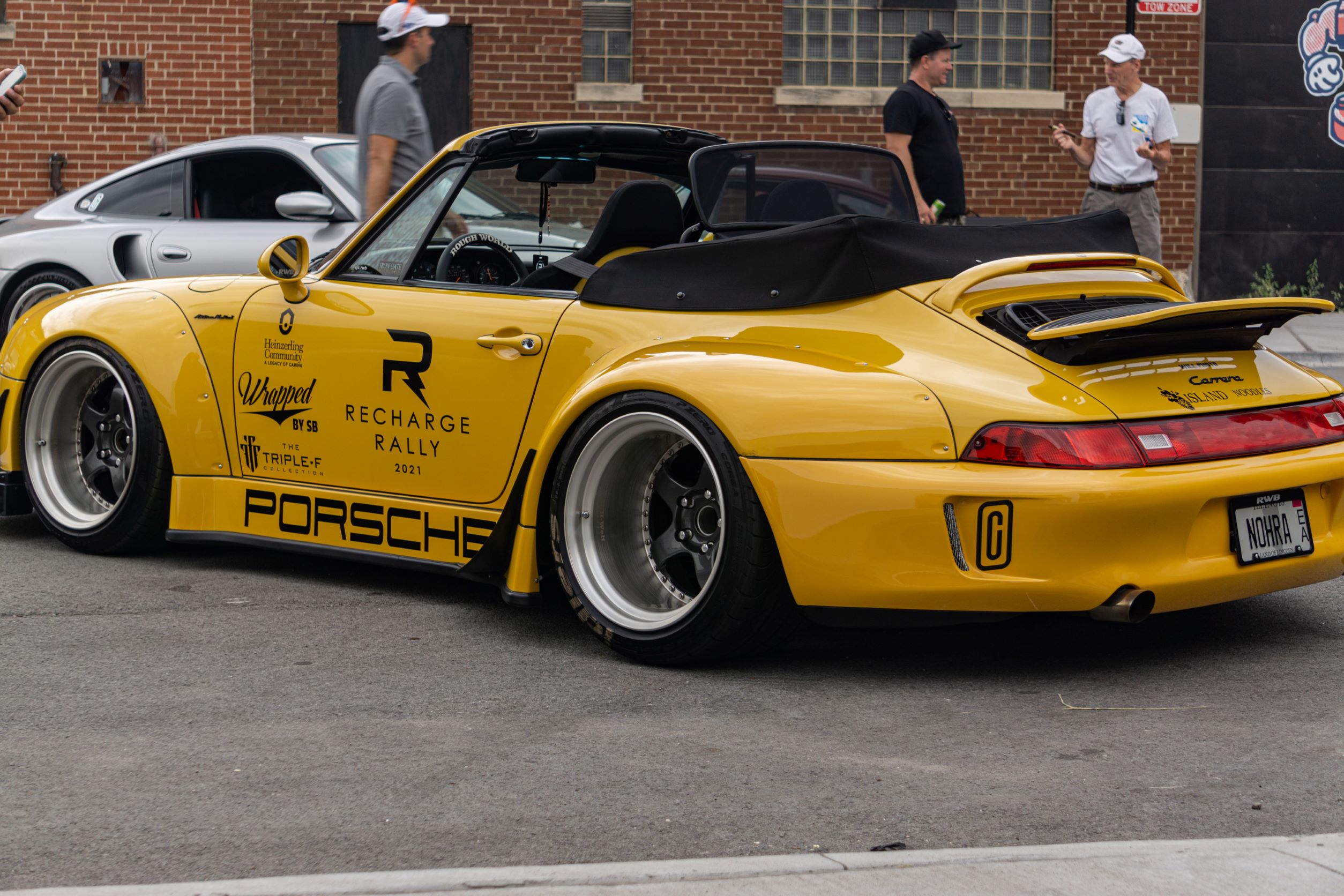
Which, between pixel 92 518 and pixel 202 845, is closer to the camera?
pixel 202 845

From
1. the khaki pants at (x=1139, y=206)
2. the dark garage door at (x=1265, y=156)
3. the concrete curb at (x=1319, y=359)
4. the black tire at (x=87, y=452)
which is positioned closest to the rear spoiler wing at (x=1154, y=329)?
the black tire at (x=87, y=452)

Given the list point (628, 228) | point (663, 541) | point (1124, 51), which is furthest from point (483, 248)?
point (1124, 51)

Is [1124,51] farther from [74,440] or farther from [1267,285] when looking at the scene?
[74,440]

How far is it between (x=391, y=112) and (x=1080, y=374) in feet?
13.3

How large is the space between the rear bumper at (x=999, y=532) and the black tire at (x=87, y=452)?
251cm

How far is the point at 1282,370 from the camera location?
4.58 metres

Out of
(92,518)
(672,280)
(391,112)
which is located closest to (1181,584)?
(672,280)

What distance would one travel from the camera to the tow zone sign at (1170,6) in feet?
51.4

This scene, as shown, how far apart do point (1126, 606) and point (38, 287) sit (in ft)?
27.0

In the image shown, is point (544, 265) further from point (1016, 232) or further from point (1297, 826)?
point (1297, 826)

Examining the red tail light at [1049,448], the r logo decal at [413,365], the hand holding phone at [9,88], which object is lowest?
the red tail light at [1049,448]

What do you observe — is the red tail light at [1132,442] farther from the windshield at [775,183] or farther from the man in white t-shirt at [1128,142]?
the man in white t-shirt at [1128,142]

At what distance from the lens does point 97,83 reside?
15.4 metres

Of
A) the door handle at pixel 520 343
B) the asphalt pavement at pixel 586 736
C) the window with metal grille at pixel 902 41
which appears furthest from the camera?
the window with metal grille at pixel 902 41
